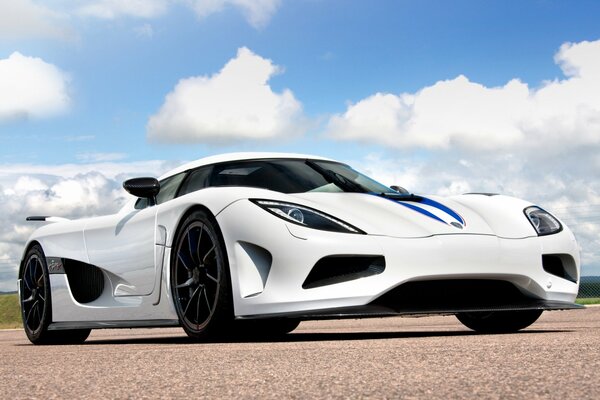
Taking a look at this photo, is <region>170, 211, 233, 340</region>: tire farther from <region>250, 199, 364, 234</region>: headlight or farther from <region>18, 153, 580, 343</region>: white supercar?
<region>250, 199, 364, 234</region>: headlight

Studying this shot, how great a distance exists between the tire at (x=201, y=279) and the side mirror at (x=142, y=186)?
0.71 metres

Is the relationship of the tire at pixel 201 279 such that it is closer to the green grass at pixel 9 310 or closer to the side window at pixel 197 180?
the side window at pixel 197 180

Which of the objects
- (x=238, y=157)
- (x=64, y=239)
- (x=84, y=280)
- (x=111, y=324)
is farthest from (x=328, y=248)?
(x=64, y=239)

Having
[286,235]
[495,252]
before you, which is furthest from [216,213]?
[495,252]

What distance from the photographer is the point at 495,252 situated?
5691 mm

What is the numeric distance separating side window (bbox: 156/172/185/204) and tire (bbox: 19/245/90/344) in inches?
55.6

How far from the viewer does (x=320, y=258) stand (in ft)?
17.3

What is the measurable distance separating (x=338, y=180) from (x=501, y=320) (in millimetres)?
1775

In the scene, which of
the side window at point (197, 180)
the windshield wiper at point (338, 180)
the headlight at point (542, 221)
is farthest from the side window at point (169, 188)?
the headlight at point (542, 221)

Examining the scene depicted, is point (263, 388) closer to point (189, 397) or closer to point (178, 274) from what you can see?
point (189, 397)

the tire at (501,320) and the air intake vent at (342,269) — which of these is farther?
the tire at (501,320)

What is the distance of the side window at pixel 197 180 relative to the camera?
6602 millimetres

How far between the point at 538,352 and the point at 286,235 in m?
1.82

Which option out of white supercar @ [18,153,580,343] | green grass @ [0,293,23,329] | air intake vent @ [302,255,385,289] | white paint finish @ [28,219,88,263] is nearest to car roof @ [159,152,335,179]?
white supercar @ [18,153,580,343]
